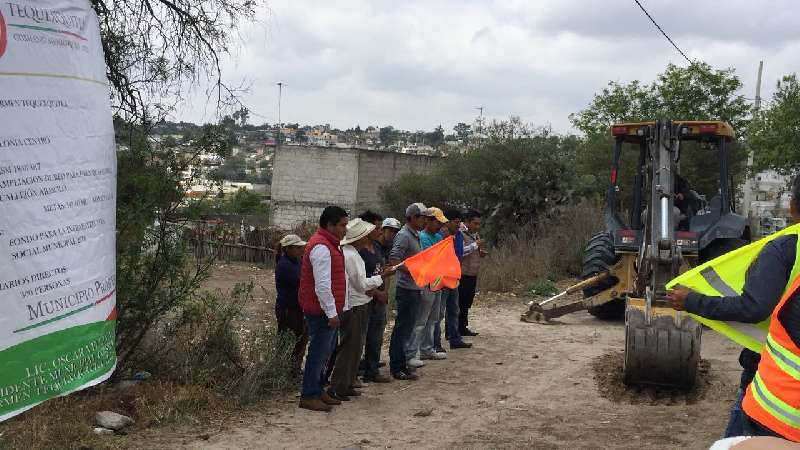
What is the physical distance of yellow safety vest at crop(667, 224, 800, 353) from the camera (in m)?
4.09

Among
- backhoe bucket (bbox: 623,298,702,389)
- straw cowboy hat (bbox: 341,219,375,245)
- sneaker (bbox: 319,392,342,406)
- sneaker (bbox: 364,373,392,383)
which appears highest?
straw cowboy hat (bbox: 341,219,375,245)

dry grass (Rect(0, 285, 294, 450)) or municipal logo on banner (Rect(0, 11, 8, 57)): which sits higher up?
municipal logo on banner (Rect(0, 11, 8, 57))

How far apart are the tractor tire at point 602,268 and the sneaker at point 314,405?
596 centimetres

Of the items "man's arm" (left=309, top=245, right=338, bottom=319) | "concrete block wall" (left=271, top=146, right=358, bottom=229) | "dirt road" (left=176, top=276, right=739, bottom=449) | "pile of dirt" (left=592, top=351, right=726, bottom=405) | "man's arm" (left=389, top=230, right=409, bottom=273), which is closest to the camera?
"dirt road" (left=176, top=276, right=739, bottom=449)

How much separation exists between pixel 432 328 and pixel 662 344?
115 inches

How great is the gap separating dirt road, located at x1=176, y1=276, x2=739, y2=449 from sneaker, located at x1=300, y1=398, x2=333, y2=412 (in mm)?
78

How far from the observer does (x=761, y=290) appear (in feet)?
12.3

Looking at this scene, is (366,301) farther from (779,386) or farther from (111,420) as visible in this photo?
(779,386)

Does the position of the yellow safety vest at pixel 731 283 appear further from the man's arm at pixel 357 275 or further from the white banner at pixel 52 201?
the man's arm at pixel 357 275

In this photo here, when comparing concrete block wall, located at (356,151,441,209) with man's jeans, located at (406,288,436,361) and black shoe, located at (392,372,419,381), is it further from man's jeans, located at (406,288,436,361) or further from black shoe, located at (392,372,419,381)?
black shoe, located at (392,372,419,381)

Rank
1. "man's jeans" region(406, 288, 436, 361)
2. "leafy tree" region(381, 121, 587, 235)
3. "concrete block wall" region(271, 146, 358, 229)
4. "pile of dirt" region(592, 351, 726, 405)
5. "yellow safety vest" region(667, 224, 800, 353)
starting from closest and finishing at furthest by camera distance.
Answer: "yellow safety vest" region(667, 224, 800, 353), "pile of dirt" region(592, 351, 726, 405), "man's jeans" region(406, 288, 436, 361), "leafy tree" region(381, 121, 587, 235), "concrete block wall" region(271, 146, 358, 229)

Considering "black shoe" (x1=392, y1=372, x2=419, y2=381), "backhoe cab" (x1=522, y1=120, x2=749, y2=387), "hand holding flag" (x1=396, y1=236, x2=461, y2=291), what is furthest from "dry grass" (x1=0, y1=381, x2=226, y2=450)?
"backhoe cab" (x1=522, y1=120, x2=749, y2=387)

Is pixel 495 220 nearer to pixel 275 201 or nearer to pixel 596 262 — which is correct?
pixel 596 262

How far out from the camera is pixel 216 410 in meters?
7.00
